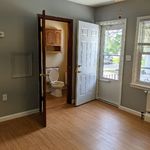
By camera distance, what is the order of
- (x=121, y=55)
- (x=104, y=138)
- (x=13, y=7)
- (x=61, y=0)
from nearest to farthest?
(x=104, y=138) → (x=13, y=7) → (x=61, y=0) → (x=121, y=55)

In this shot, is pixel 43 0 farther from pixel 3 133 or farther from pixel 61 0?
pixel 3 133

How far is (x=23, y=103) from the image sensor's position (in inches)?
134

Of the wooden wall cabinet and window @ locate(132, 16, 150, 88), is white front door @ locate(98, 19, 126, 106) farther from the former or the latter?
the wooden wall cabinet

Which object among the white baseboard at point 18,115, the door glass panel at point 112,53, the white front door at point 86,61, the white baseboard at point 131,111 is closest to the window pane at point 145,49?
the door glass panel at point 112,53

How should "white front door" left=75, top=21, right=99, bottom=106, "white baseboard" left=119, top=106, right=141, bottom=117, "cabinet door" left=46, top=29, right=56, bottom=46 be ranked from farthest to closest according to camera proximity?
1. "cabinet door" left=46, top=29, right=56, bottom=46
2. "white front door" left=75, top=21, right=99, bottom=106
3. "white baseboard" left=119, top=106, right=141, bottom=117

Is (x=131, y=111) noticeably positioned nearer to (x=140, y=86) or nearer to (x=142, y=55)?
(x=140, y=86)

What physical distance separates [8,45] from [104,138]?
2.37m

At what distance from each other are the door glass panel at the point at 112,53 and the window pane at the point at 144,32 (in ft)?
1.97

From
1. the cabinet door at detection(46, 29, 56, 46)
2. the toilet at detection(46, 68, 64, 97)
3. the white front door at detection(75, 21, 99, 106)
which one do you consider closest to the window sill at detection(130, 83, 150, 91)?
the white front door at detection(75, 21, 99, 106)

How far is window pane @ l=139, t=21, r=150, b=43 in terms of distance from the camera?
10.9 ft

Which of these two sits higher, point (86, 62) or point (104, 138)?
point (86, 62)

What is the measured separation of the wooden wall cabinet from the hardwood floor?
214cm

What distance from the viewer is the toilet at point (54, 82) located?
480 cm

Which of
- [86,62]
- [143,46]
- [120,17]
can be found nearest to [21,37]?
[86,62]
